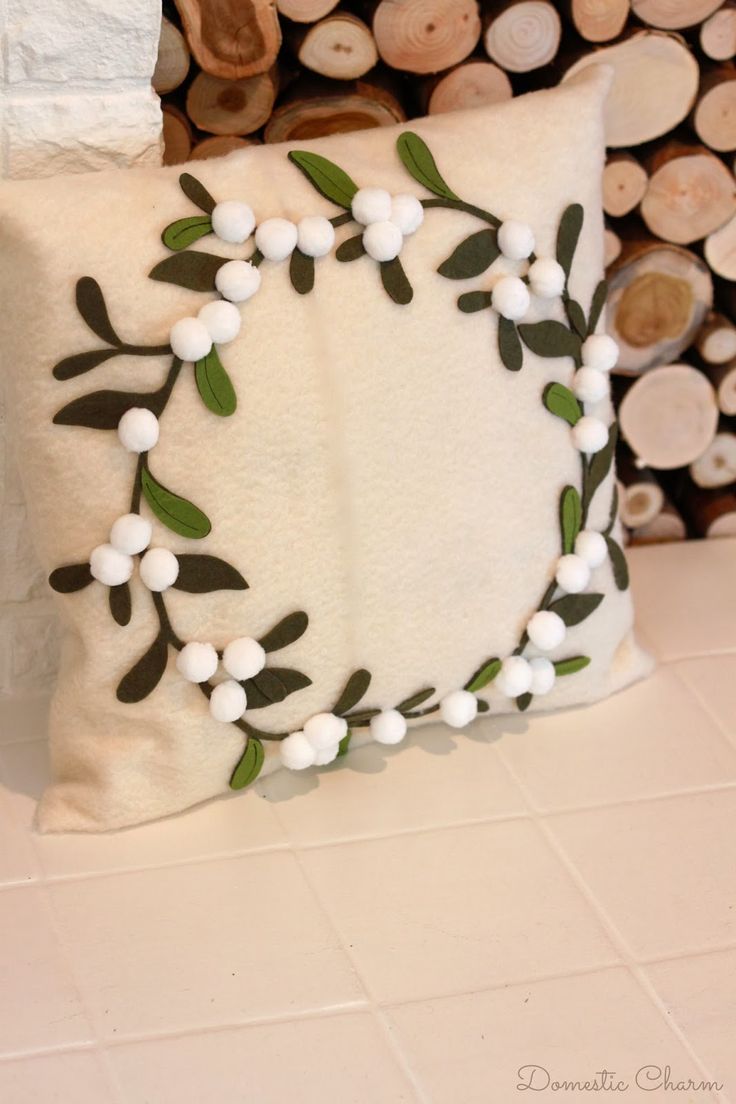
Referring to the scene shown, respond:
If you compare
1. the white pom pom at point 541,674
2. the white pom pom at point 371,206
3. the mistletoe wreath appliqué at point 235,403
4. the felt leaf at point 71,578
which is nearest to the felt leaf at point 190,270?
the mistletoe wreath appliqué at point 235,403

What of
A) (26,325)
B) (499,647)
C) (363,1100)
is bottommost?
(363,1100)

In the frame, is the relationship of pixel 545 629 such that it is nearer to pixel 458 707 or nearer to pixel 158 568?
pixel 458 707

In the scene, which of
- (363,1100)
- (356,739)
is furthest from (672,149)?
(363,1100)

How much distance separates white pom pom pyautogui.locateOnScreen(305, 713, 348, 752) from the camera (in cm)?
104

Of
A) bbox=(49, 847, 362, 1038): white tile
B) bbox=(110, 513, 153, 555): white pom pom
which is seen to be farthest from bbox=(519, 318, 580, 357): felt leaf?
bbox=(49, 847, 362, 1038): white tile

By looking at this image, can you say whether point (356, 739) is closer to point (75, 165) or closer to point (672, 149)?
point (75, 165)

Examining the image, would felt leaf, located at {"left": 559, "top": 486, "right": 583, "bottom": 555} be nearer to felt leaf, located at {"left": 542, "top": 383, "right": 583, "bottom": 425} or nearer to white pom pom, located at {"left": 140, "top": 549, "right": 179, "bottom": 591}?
felt leaf, located at {"left": 542, "top": 383, "right": 583, "bottom": 425}

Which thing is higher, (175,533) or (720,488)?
(175,533)

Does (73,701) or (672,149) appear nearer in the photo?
(73,701)

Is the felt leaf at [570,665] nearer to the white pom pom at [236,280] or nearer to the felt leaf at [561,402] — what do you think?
the felt leaf at [561,402]

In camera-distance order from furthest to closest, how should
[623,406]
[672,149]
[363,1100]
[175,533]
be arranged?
1. [623,406]
2. [672,149]
3. [175,533]
4. [363,1100]

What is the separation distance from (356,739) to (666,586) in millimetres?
431

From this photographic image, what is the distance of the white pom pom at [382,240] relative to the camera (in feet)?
3.14

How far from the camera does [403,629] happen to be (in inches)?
41.0
